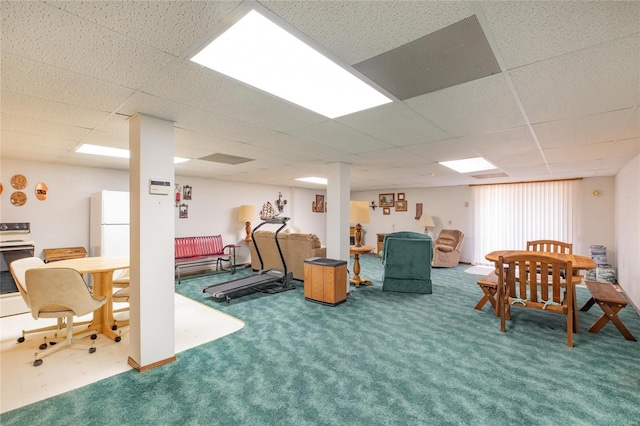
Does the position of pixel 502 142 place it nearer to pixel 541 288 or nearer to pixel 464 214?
pixel 541 288

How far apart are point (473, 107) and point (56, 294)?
3986mm

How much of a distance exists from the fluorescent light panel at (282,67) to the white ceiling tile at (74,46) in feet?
1.08

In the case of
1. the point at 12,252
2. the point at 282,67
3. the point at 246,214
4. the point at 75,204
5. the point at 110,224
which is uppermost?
the point at 282,67

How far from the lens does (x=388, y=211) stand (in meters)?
10.1

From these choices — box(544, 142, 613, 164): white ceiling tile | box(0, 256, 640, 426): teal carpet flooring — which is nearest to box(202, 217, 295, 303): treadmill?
box(0, 256, 640, 426): teal carpet flooring

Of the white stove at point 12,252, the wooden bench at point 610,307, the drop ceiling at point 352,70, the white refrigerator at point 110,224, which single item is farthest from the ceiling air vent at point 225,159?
the wooden bench at point 610,307

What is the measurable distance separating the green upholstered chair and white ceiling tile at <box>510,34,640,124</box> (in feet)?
9.97

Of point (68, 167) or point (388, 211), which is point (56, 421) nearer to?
point (68, 167)

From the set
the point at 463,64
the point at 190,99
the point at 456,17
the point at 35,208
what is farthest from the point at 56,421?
the point at 35,208

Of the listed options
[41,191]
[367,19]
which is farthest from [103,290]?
[367,19]

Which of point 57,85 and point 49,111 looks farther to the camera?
point 49,111

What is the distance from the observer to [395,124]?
9.21ft

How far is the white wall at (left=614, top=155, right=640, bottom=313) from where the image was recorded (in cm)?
406

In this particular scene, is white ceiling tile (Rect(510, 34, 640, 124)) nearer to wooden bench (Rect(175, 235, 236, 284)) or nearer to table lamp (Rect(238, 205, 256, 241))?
wooden bench (Rect(175, 235, 236, 284))
